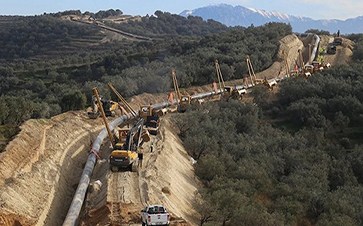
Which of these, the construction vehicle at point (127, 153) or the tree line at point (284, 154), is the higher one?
the construction vehicle at point (127, 153)

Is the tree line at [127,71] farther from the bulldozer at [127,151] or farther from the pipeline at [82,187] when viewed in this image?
the bulldozer at [127,151]

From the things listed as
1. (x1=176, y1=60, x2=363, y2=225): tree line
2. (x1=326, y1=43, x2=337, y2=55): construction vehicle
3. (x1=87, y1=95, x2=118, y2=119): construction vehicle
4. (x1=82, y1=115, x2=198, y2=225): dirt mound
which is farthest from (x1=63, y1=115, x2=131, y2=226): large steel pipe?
(x1=326, y1=43, x2=337, y2=55): construction vehicle

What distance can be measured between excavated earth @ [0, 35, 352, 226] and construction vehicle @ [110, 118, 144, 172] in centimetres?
54

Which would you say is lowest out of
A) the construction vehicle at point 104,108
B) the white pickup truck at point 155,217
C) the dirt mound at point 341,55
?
the dirt mound at point 341,55

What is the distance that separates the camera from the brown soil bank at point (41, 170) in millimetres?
22719

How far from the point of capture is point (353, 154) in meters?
41.4

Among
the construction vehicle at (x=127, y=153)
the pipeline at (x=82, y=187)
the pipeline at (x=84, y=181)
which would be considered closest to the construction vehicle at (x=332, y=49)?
the pipeline at (x=84, y=181)

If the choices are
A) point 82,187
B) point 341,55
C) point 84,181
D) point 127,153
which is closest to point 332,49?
point 341,55

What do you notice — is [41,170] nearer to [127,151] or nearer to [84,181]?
[84,181]

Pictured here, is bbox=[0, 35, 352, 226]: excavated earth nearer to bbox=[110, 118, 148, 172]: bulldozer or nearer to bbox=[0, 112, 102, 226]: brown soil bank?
bbox=[0, 112, 102, 226]: brown soil bank

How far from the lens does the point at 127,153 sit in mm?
27328

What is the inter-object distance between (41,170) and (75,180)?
355cm

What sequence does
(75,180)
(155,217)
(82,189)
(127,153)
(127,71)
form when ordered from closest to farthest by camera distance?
(155,217) → (82,189) → (127,153) → (75,180) → (127,71)

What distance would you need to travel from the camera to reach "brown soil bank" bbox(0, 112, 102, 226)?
22.7 meters
